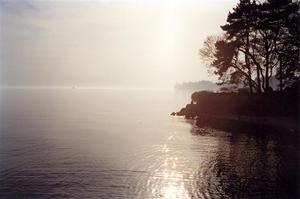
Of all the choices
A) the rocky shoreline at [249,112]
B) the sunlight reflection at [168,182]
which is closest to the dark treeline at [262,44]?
the rocky shoreline at [249,112]

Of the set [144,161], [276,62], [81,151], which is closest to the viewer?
[144,161]

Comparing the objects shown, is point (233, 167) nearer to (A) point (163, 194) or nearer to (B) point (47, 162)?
(A) point (163, 194)

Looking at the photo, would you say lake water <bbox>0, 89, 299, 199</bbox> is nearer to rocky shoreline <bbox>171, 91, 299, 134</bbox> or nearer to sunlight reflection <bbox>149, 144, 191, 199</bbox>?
sunlight reflection <bbox>149, 144, 191, 199</bbox>

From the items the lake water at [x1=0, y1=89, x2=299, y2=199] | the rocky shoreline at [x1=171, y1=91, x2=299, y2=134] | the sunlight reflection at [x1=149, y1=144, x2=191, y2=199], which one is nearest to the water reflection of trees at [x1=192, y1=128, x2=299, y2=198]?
the lake water at [x1=0, y1=89, x2=299, y2=199]

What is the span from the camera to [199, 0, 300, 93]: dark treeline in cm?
6344

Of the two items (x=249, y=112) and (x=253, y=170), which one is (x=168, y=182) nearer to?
(x=253, y=170)

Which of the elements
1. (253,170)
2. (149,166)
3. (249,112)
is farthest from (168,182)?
(249,112)

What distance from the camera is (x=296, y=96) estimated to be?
201ft

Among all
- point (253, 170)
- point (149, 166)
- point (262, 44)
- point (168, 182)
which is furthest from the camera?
point (262, 44)

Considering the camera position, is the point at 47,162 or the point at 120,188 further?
the point at 47,162

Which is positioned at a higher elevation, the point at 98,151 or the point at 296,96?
the point at 296,96

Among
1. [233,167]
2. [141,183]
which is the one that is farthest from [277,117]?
[141,183]

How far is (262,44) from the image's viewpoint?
6906cm

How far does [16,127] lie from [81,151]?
97.0 ft
